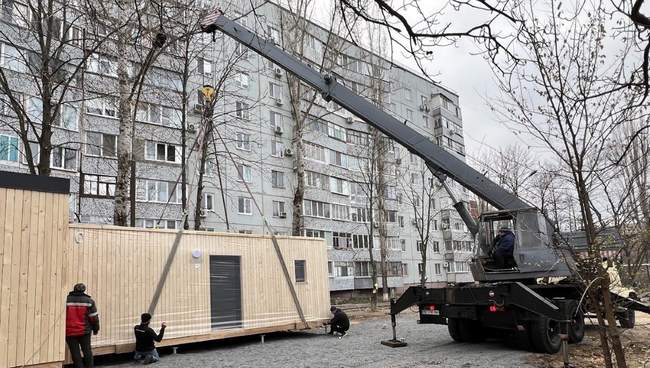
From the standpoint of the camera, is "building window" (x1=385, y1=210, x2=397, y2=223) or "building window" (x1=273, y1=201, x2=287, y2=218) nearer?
"building window" (x1=273, y1=201, x2=287, y2=218)

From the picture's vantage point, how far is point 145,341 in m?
10.2

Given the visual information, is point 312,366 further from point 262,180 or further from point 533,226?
point 262,180

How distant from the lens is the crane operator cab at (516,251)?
1038cm

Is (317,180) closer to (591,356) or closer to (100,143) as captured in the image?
(100,143)

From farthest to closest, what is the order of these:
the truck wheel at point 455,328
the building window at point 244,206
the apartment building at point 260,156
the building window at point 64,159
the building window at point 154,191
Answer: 1. the building window at point 244,206
2. the building window at point 154,191
3. the building window at point 64,159
4. the apartment building at point 260,156
5. the truck wheel at point 455,328

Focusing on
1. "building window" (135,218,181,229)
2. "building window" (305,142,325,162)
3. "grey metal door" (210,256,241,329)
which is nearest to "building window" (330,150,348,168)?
"building window" (305,142,325,162)

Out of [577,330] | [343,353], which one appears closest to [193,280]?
[343,353]

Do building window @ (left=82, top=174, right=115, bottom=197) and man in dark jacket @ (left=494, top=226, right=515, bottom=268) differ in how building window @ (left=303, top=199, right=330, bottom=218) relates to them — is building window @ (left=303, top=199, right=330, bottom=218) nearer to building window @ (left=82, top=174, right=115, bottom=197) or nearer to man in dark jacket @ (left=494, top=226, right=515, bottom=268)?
building window @ (left=82, top=174, right=115, bottom=197)

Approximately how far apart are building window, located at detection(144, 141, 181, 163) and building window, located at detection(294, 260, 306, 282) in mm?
16220

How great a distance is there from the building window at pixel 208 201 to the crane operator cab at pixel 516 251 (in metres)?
21.8

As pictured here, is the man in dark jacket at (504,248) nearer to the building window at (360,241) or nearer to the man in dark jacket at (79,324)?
the man in dark jacket at (79,324)

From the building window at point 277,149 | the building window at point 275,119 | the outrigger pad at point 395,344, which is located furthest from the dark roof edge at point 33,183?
the building window at point 275,119

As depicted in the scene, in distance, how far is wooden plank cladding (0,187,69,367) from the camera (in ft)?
26.0

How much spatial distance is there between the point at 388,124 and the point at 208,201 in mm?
20685
